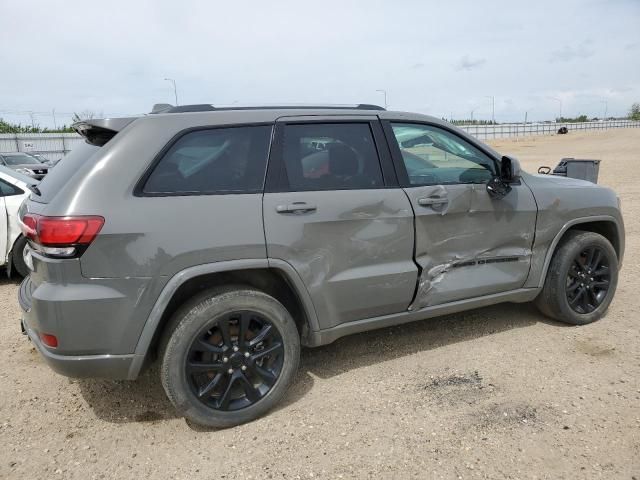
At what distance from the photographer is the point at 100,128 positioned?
293 cm

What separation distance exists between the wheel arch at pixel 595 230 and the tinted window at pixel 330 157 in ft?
5.66

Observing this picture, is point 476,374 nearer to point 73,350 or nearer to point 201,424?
point 201,424

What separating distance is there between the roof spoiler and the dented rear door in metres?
1.74

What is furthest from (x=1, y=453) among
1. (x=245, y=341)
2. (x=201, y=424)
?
(x=245, y=341)

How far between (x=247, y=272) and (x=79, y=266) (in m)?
0.93

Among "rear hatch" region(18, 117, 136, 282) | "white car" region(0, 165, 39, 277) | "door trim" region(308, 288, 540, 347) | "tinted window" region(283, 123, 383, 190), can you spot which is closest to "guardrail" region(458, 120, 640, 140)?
"white car" region(0, 165, 39, 277)

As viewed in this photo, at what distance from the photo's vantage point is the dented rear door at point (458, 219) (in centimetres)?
352

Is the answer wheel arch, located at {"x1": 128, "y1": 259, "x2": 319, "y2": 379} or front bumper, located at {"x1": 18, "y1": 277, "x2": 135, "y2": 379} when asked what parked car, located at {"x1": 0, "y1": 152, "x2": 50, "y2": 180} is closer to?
front bumper, located at {"x1": 18, "y1": 277, "x2": 135, "y2": 379}

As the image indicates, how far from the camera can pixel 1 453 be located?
2822 mm

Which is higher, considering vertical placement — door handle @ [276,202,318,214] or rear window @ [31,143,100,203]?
rear window @ [31,143,100,203]

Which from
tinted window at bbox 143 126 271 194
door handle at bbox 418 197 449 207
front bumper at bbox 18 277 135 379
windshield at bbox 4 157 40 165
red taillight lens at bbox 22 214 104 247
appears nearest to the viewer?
red taillight lens at bbox 22 214 104 247

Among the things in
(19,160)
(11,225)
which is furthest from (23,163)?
(11,225)

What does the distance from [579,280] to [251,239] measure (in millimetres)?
2972

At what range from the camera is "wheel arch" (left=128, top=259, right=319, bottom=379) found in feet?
9.09
